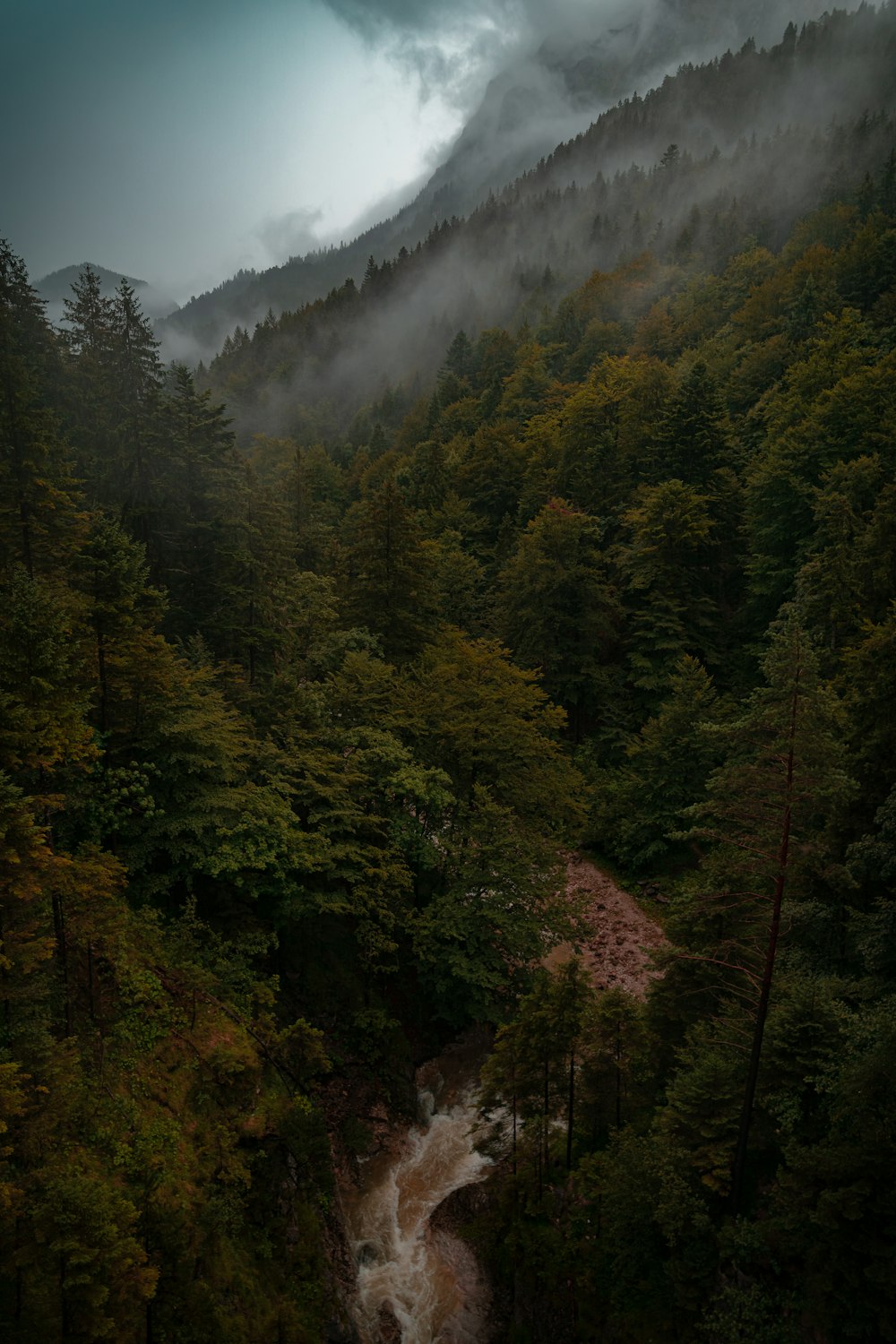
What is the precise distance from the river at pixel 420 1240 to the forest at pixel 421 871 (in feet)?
2.41

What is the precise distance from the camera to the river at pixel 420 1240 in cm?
1395

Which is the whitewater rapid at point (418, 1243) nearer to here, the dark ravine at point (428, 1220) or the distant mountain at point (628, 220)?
the dark ravine at point (428, 1220)

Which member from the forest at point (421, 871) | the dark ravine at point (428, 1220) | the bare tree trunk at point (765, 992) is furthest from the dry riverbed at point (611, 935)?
the bare tree trunk at point (765, 992)

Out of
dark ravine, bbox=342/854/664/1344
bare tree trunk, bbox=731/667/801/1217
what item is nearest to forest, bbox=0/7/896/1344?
bare tree trunk, bbox=731/667/801/1217

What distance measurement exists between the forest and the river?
0.74 m

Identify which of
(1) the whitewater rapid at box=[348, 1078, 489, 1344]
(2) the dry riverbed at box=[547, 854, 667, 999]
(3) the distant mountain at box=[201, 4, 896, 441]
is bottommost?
(1) the whitewater rapid at box=[348, 1078, 489, 1344]

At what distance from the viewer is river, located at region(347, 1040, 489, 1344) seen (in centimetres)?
1395

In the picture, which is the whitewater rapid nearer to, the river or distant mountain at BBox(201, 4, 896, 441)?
the river

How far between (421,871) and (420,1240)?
388 inches

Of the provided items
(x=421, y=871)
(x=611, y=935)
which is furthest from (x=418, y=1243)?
(x=611, y=935)

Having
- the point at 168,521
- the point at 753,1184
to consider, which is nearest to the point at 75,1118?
the point at 753,1184

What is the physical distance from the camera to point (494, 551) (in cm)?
4884

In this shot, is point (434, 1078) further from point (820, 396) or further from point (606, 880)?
point (820, 396)

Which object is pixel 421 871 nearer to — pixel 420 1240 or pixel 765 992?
pixel 420 1240
